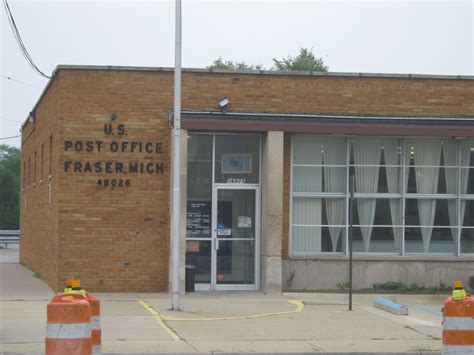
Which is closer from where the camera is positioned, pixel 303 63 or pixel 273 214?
pixel 273 214

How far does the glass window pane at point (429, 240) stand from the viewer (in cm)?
1947

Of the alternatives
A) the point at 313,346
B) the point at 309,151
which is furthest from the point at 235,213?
the point at 313,346

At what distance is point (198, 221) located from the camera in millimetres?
18734

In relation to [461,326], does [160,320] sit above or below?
below

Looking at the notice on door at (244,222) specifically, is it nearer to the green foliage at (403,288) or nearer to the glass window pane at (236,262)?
the glass window pane at (236,262)

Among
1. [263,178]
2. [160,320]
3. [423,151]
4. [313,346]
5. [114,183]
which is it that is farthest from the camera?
[423,151]

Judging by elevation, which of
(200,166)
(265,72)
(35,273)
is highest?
(265,72)

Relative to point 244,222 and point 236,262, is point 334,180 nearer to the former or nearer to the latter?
point 244,222

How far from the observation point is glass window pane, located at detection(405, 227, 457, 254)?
19.5 m

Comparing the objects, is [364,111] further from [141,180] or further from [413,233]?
[141,180]

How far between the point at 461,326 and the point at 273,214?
8555 mm

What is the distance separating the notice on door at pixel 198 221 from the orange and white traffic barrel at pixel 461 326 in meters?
9.49

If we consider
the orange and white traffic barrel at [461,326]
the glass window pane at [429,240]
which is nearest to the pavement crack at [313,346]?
the orange and white traffic barrel at [461,326]

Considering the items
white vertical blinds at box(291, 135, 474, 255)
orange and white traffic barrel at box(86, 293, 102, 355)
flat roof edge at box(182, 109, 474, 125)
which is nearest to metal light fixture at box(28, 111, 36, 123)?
flat roof edge at box(182, 109, 474, 125)
